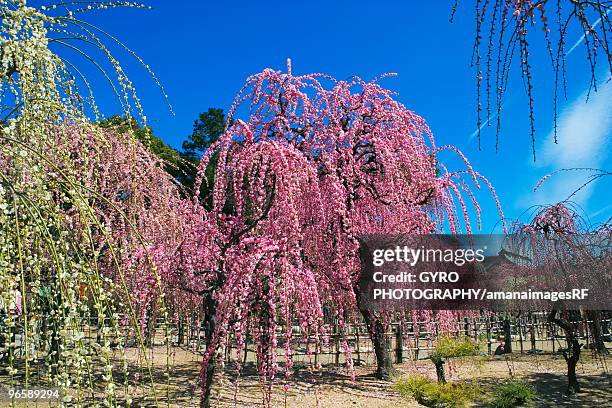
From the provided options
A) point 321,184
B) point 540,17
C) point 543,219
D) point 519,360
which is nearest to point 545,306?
point 543,219

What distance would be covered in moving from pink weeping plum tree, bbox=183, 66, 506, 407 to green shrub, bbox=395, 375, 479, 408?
1.16 metres

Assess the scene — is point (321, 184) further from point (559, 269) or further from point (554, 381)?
point (554, 381)

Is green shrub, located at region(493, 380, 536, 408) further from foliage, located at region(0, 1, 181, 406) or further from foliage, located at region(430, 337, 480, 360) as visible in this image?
foliage, located at region(0, 1, 181, 406)

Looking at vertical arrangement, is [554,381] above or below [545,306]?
below

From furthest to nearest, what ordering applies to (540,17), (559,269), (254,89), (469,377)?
(469,377) < (559,269) < (254,89) < (540,17)

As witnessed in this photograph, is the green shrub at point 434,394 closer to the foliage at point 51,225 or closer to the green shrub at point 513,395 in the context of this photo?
the green shrub at point 513,395

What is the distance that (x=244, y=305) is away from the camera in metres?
4.68

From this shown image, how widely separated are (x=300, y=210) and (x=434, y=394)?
3349 mm

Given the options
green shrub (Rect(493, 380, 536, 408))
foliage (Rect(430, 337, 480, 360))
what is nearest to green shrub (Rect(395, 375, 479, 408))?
green shrub (Rect(493, 380, 536, 408))

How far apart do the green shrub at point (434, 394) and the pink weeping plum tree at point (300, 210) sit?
1.16 meters

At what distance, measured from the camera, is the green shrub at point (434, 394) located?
22.6 feet

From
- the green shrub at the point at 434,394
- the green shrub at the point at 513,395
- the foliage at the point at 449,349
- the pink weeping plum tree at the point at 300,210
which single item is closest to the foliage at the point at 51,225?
the pink weeping plum tree at the point at 300,210

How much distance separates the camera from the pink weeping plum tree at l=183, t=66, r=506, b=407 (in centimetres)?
441

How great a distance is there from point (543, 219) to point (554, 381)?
8.89 ft
